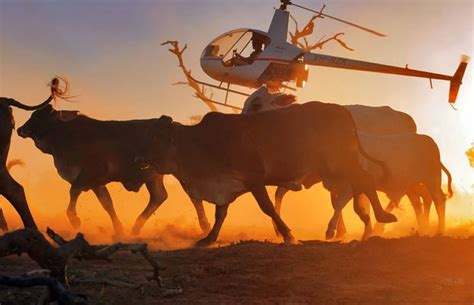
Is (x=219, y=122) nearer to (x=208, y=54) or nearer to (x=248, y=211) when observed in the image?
(x=208, y=54)

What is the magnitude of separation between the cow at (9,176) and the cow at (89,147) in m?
3.81

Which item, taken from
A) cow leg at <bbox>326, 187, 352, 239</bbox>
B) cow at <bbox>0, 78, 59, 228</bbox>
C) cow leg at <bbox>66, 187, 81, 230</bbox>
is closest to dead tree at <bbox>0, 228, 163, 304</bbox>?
cow at <bbox>0, 78, 59, 228</bbox>

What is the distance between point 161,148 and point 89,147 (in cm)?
338

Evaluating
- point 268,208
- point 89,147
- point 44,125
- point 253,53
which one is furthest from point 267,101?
point 253,53

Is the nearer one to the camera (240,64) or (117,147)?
(117,147)

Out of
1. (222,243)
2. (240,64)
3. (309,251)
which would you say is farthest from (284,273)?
(240,64)

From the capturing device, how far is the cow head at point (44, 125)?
18078 mm

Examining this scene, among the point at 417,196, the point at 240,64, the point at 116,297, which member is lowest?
the point at 116,297

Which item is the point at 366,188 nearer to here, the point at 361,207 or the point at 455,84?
the point at 361,207

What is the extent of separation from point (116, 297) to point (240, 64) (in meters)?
16.4

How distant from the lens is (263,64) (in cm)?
2356

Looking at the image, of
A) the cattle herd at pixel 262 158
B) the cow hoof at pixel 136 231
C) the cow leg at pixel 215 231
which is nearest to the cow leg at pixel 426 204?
the cattle herd at pixel 262 158

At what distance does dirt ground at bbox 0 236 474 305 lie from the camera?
26.3 ft

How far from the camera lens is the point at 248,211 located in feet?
92.8
